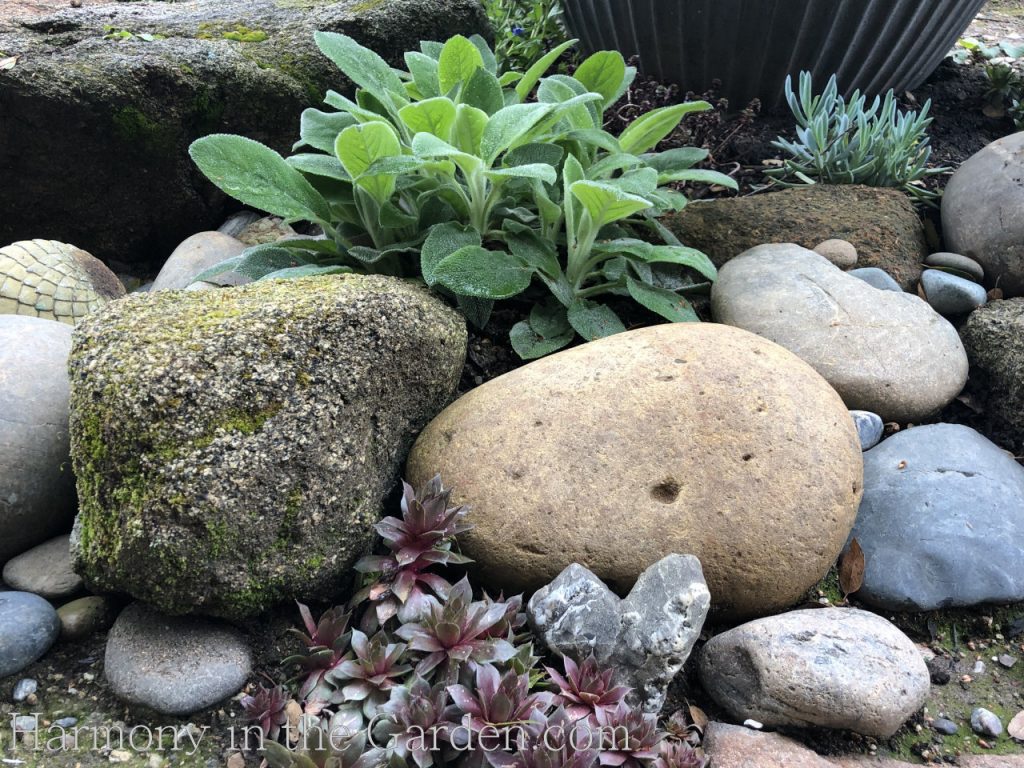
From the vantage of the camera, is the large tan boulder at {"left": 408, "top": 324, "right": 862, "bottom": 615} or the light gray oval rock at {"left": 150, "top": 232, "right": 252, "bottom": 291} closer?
the large tan boulder at {"left": 408, "top": 324, "right": 862, "bottom": 615}

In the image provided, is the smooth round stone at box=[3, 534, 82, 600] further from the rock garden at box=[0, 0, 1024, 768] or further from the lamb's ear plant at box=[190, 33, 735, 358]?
the lamb's ear plant at box=[190, 33, 735, 358]

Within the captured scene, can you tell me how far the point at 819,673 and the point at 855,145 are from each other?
2.51 m

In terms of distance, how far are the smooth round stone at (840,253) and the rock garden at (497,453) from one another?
0.04ft

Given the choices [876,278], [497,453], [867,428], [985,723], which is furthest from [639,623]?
[876,278]

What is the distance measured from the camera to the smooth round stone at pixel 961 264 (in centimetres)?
319

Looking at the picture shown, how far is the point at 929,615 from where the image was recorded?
7.50 ft

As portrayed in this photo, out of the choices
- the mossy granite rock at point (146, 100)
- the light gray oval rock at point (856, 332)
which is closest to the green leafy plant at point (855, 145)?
the light gray oval rock at point (856, 332)

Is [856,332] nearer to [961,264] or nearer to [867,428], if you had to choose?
[867,428]

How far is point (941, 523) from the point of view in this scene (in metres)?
2.34

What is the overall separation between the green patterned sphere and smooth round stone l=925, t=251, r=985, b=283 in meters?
3.29

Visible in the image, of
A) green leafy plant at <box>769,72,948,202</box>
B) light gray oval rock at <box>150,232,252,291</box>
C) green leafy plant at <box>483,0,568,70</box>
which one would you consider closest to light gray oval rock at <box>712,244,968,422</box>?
green leafy plant at <box>769,72,948,202</box>

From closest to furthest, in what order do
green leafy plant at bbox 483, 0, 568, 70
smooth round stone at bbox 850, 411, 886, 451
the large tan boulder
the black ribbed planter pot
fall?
the large tan boulder
smooth round stone at bbox 850, 411, 886, 451
the black ribbed planter pot
green leafy plant at bbox 483, 0, 568, 70

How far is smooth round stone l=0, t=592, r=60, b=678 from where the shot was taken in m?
1.94

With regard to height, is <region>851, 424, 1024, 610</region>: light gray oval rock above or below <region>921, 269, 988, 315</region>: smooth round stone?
below
